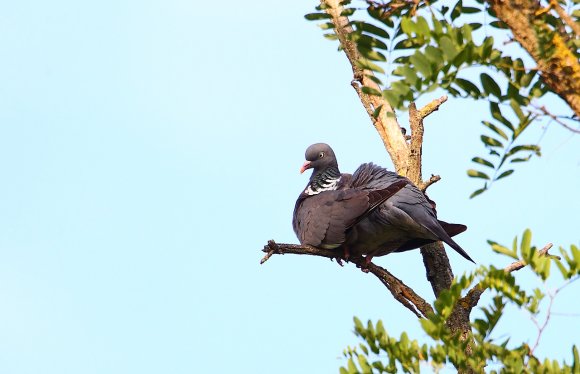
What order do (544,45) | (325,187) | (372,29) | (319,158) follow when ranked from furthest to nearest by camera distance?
(319,158), (325,187), (372,29), (544,45)

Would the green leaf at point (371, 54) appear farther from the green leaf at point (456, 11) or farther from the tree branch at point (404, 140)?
the tree branch at point (404, 140)

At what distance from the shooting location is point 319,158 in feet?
31.3

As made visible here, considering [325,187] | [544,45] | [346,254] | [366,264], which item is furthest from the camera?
[325,187]

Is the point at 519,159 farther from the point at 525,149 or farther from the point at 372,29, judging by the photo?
the point at 372,29

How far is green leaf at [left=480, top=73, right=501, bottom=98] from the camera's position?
12.9 feet

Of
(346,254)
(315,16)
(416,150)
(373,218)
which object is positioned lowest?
(315,16)

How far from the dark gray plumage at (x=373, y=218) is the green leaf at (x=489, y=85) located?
150 inches

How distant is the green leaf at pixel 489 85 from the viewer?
3941mm

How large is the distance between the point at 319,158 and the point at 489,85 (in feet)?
18.5

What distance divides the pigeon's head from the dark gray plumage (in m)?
0.73

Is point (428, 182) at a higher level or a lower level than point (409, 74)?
higher

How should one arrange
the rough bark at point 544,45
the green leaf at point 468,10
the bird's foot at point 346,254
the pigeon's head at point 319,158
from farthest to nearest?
the pigeon's head at point 319,158 < the bird's foot at point 346,254 < the green leaf at point 468,10 < the rough bark at point 544,45

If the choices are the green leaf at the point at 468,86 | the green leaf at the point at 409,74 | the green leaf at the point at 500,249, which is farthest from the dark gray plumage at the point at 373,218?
the green leaf at the point at 409,74

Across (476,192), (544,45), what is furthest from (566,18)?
(476,192)
